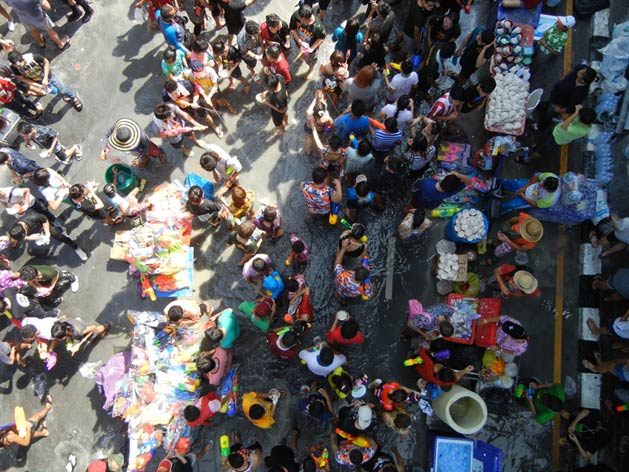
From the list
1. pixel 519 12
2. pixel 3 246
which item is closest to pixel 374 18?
pixel 519 12

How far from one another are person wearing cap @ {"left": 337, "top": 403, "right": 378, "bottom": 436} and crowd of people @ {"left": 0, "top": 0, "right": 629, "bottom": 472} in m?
0.02

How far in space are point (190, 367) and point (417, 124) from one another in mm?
6117

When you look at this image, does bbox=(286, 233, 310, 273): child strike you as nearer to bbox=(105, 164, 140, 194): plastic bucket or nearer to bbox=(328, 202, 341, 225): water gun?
bbox=(328, 202, 341, 225): water gun

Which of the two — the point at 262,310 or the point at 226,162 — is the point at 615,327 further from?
the point at 226,162

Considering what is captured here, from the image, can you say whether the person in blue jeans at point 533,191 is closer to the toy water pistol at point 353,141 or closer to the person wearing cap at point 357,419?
the toy water pistol at point 353,141

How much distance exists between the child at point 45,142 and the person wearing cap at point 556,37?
10186 millimetres

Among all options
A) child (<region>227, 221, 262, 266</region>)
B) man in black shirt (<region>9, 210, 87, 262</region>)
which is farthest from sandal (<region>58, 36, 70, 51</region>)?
child (<region>227, 221, 262, 266</region>)

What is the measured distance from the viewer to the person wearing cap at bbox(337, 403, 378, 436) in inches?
207

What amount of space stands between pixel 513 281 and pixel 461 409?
2181 mm

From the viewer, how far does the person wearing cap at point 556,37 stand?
7.79m

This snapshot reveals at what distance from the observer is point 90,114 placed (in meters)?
8.60

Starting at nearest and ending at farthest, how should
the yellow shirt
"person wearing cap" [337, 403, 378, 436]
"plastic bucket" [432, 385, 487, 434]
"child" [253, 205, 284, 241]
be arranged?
"person wearing cap" [337, 403, 378, 436]
"plastic bucket" [432, 385, 487, 434]
the yellow shirt
"child" [253, 205, 284, 241]

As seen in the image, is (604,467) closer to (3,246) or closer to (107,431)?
(107,431)

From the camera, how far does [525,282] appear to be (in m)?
6.09
